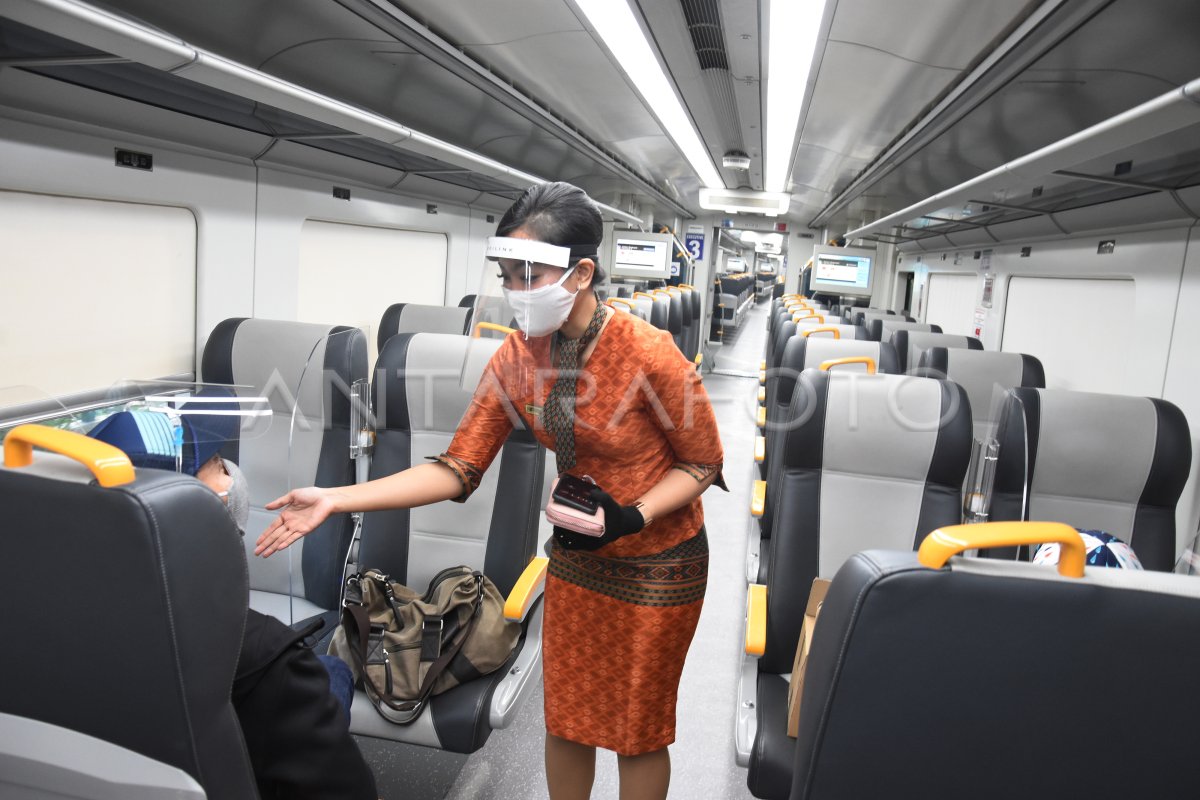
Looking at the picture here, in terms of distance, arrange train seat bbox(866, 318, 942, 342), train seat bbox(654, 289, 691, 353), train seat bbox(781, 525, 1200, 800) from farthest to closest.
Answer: train seat bbox(654, 289, 691, 353) → train seat bbox(866, 318, 942, 342) → train seat bbox(781, 525, 1200, 800)

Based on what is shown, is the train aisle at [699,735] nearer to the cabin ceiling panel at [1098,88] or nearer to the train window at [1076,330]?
the train window at [1076,330]

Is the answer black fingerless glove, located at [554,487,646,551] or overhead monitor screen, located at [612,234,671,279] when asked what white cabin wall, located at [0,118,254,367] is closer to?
black fingerless glove, located at [554,487,646,551]

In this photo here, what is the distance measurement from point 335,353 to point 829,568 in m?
1.85

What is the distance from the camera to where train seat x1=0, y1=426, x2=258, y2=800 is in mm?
930

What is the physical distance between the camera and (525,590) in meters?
2.40

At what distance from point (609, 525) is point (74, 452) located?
0.98 m

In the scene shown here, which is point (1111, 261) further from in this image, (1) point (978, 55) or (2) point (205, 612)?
(2) point (205, 612)

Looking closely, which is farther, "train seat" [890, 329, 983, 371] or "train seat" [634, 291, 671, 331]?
"train seat" [634, 291, 671, 331]

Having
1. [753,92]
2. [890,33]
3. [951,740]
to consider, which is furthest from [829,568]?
[753,92]

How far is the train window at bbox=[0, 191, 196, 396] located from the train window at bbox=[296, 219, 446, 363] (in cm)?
113

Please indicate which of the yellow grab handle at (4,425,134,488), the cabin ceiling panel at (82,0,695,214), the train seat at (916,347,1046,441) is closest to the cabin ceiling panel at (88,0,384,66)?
the cabin ceiling panel at (82,0,695,214)

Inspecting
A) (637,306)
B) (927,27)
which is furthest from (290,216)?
(927,27)

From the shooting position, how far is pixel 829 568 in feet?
8.62

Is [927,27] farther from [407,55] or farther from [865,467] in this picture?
[407,55]
